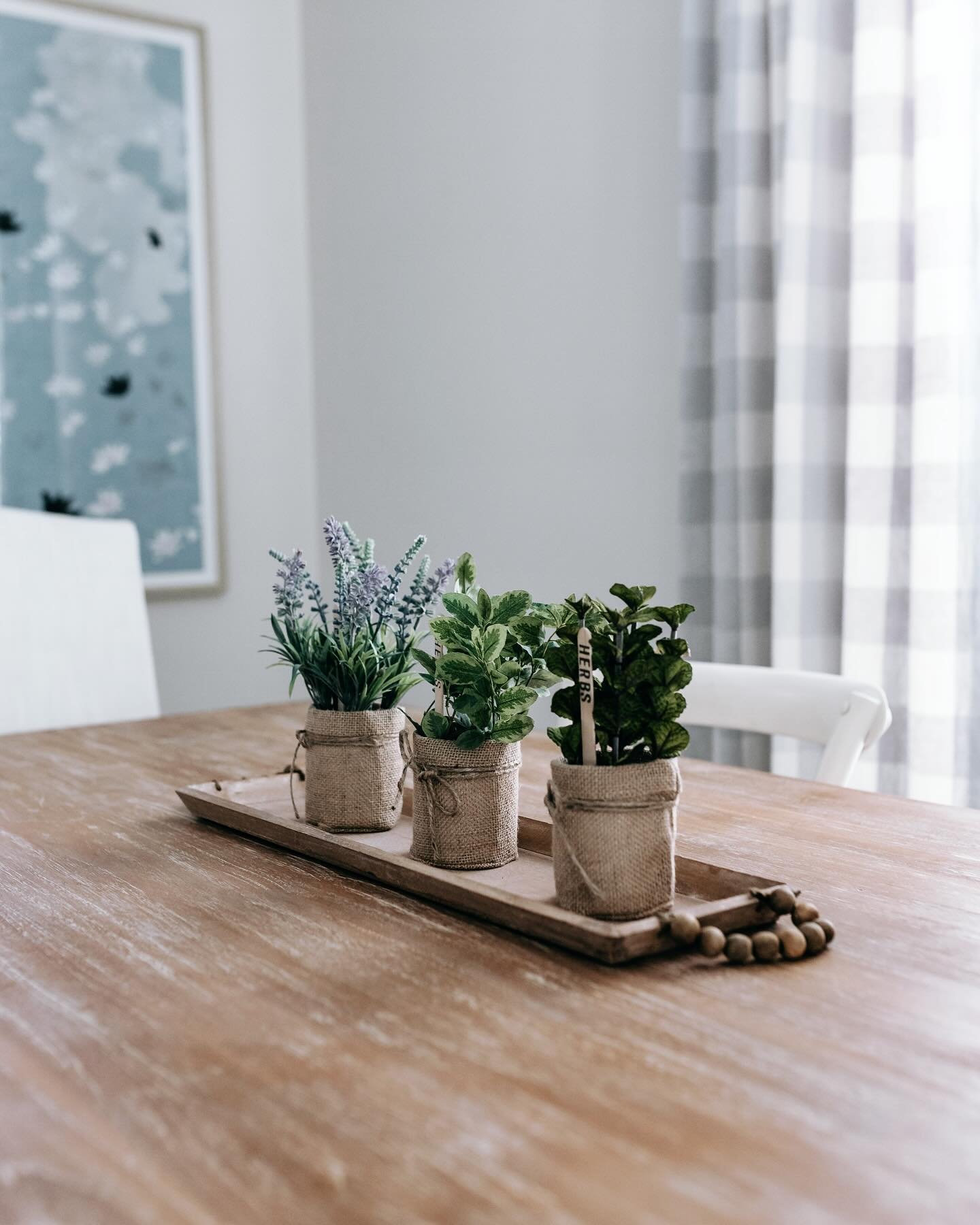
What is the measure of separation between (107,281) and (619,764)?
99.2 inches

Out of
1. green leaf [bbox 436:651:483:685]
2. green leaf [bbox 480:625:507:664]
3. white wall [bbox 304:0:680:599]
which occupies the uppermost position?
white wall [bbox 304:0:680:599]

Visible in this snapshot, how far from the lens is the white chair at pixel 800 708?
1341 millimetres

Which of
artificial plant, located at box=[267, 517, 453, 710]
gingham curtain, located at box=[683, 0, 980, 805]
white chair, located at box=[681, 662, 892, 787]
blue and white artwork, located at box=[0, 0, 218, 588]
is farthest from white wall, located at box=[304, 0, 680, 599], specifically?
artificial plant, located at box=[267, 517, 453, 710]

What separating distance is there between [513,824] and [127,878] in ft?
0.95

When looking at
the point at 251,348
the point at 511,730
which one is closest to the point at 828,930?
the point at 511,730

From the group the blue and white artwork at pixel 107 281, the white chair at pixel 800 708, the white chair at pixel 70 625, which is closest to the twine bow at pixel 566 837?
the white chair at pixel 800 708

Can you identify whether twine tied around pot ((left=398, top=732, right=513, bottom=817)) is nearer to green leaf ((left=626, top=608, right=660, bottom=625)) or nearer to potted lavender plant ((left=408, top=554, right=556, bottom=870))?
potted lavender plant ((left=408, top=554, right=556, bottom=870))

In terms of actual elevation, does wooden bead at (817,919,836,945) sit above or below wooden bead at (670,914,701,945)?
below

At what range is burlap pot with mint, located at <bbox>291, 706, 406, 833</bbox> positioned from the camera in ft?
3.15

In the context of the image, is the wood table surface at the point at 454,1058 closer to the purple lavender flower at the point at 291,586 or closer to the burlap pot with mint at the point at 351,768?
the burlap pot with mint at the point at 351,768

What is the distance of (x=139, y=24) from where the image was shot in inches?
114

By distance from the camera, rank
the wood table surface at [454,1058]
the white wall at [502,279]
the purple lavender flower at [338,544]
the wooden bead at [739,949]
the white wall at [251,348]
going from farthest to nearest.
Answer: the white wall at [251,348] → the white wall at [502,279] → the purple lavender flower at [338,544] → the wooden bead at [739,949] → the wood table surface at [454,1058]

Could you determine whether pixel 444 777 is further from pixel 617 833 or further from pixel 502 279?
pixel 502 279

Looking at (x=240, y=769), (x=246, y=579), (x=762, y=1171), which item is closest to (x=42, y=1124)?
(x=762, y=1171)
